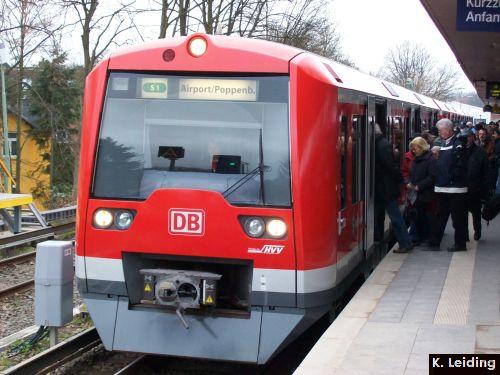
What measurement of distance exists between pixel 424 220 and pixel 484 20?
2.97 metres

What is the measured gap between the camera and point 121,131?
634 cm

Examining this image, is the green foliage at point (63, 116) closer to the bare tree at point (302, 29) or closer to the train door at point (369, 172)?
the bare tree at point (302, 29)

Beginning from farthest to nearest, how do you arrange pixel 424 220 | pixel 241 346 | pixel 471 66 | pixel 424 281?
pixel 471 66 → pixel 424 220 → pixel 424 281 → pixel 241 346

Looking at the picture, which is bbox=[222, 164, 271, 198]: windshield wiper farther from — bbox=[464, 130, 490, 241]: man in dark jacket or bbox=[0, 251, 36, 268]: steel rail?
bbox=[0, 251, 36, 268]: steel rail

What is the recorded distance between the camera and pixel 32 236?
1477 centimetres

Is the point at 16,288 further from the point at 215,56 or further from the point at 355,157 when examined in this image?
the point at 215,56

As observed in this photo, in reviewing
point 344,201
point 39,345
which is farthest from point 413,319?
point 39,345

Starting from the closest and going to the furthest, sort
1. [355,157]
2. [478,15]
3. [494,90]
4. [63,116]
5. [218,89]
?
[218,89]
[355,157]
[478,15]
[494,90]
[63,116]

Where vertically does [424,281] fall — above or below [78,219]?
below

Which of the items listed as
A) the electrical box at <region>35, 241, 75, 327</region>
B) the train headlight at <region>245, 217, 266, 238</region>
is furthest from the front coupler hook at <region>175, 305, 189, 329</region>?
the electrical box at <region>35, 241, 75, 327</region>

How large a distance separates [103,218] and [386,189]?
4.17 metres

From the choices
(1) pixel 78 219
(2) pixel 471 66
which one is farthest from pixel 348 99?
(2) pixel 471 66

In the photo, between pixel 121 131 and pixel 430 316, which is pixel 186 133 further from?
pixel 430 316

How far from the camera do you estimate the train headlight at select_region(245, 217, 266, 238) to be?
592 cm
